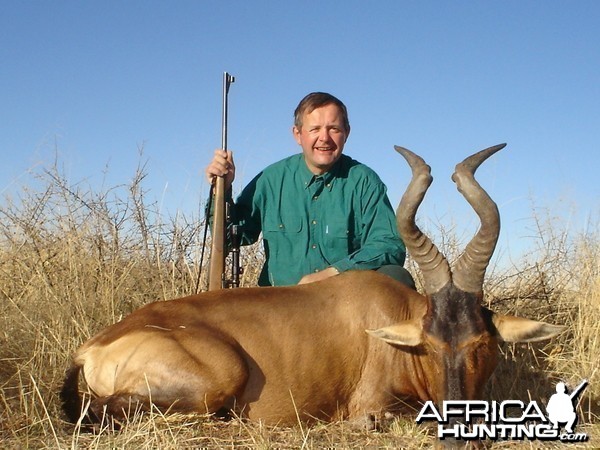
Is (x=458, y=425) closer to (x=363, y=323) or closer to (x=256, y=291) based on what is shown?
(x=363, y=323)

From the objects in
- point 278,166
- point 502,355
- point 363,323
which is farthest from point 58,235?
point 502,355

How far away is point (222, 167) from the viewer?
21.5ft

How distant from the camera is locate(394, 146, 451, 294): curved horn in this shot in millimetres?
4645

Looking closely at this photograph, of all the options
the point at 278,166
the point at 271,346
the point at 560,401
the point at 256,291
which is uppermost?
the point at 278,166

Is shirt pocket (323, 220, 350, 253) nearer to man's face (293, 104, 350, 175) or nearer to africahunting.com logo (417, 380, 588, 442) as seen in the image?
man's face (293, 104, 350, 175)

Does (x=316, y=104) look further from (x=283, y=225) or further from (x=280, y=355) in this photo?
(x=280, y=355)

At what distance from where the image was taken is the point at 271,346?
4.90m

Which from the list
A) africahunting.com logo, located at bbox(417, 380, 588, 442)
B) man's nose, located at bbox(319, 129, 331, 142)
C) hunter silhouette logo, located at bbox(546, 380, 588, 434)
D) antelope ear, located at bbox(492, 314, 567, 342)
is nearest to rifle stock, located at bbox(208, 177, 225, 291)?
man's nose, located at bbox(319, 129, 331, 142)

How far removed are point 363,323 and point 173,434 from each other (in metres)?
1.52

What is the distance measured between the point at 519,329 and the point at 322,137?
107 inches

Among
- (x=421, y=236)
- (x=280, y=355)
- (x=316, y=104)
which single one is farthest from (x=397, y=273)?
(x=316, y=104)

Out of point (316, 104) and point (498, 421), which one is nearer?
point (498, 421)

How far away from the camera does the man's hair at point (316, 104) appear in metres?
6.74

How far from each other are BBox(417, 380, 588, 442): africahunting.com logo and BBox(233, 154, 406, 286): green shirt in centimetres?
204
